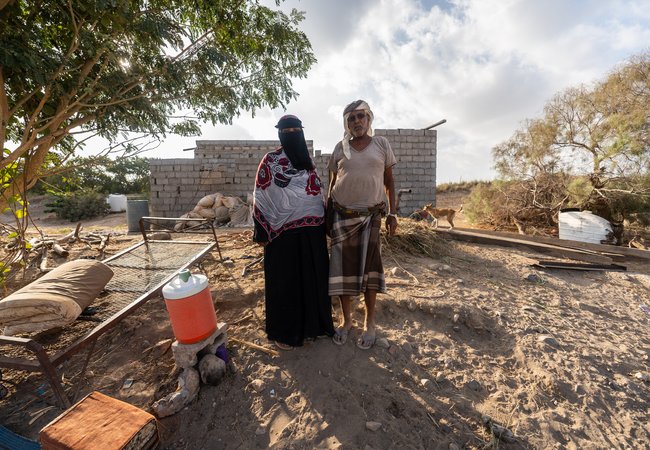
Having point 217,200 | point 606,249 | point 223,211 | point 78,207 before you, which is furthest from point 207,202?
point 606,249

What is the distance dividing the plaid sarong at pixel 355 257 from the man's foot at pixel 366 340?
35cm

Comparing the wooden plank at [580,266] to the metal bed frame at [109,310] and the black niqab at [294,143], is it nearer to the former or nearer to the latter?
the black niqab at [294,143]

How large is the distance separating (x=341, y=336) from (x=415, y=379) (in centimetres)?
59

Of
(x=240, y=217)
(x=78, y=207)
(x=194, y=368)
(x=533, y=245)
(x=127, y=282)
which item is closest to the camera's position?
(x=194, y=368)

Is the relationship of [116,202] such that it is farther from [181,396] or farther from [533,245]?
[533,245]

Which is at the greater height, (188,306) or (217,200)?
(217,200)

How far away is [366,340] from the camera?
2.19 meters

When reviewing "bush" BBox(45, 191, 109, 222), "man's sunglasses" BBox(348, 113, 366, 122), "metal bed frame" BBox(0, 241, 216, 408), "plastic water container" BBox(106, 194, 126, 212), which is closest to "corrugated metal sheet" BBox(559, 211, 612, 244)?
"man's sunglasses" BBox(348, 113, 366, 122)

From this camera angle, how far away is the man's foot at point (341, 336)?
7.29 feet

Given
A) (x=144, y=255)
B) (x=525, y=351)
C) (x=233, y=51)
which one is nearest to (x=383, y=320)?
(x=525, y=351)

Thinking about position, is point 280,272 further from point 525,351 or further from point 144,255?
point 144,255

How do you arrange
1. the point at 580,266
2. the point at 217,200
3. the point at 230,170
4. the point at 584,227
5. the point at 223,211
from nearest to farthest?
the point at 580,266 → the point at 584,227 → the point at 223,211 → the point at 217,200 → the point at 230,170

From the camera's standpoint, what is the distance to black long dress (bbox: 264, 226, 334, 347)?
212 cm

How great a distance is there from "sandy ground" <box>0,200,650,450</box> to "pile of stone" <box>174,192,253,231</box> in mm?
5390
